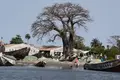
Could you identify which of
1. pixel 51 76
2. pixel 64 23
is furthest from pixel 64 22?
pixel 51 76

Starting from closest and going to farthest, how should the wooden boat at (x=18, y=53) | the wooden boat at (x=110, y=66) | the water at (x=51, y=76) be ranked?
the water at (x=51, y=76) → the wooden boat at (x=110, y=66) → the wooden boat at (x=18, y=53)

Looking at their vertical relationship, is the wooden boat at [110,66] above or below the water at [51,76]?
above

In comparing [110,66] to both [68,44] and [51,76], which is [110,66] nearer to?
[51,76]

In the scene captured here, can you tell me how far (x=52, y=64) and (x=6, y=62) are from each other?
374 inches

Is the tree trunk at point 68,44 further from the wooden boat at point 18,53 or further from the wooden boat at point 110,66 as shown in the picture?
the wooden boat at point 110,66

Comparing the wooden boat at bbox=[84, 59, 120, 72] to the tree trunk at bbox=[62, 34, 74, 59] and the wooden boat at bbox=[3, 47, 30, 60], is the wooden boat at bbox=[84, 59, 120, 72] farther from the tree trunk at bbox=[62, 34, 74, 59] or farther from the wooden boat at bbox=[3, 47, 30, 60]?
the wooden boat at bbox=[3, 47, 30, 60]

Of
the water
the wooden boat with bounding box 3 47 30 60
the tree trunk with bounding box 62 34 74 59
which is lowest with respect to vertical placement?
the water

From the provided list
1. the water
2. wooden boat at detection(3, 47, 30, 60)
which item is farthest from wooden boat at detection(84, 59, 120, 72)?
wooden boat at detection(3, 47, 30, 60)

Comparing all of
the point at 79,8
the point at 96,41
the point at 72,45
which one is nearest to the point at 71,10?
the point at 79,8

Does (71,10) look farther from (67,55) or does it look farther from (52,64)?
(52,64)

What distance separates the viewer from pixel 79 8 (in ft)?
341

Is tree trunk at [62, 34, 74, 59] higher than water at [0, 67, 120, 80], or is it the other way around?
tree trunk at [62, 34, 74, 59]

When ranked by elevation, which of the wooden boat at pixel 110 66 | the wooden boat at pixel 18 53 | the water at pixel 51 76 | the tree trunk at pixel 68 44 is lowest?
the water at pixel 51 76

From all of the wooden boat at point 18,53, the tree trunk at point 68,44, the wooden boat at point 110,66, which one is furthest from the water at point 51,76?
Answer: the wooden boat at point 18,53
